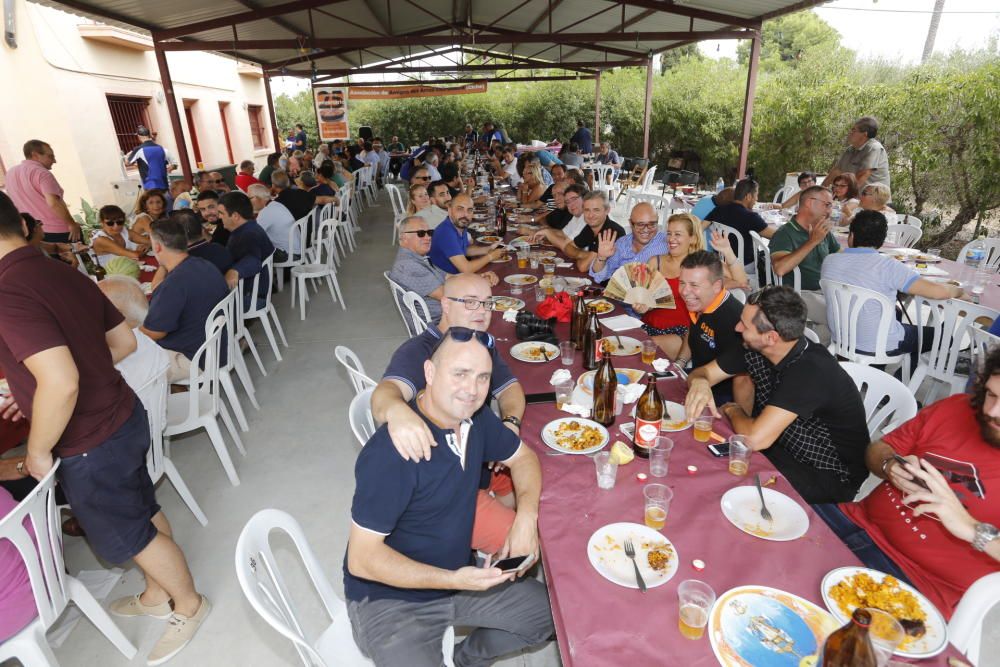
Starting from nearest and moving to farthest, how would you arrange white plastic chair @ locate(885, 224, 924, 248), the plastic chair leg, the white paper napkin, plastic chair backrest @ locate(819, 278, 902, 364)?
the plastic chair leg
the white paper napkin
plastic chair backrest @ locate(819, 278, 902, 364)
white plastic chair @ locate(885, 224, 924, 248)

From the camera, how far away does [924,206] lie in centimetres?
831

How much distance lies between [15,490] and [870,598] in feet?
11.2

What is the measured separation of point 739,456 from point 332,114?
713 inches

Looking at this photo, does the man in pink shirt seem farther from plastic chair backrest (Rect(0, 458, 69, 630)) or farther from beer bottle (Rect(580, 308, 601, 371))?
beer bottle (Rect(580, 308, 601, 371))

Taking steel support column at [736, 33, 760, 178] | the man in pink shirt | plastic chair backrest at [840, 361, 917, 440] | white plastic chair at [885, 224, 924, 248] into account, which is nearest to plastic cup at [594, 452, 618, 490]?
plastic chair backrest at [840, 361, 917, 440]

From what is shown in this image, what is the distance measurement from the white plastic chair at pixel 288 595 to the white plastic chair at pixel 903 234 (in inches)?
241

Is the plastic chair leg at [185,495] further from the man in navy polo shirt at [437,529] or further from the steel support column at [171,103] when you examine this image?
the steel support column at [171,103]

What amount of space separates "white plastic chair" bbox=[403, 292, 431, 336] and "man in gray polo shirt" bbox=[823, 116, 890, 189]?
5697 millimetres

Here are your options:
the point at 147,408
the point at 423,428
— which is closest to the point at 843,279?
the point at 423,428

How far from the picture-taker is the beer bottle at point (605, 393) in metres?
2.18

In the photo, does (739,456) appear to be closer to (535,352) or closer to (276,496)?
(535,352)

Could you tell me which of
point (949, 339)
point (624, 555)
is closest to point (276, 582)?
point (624, 555)

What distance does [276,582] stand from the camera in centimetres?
161

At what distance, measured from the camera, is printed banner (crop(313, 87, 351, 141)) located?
16828mm
